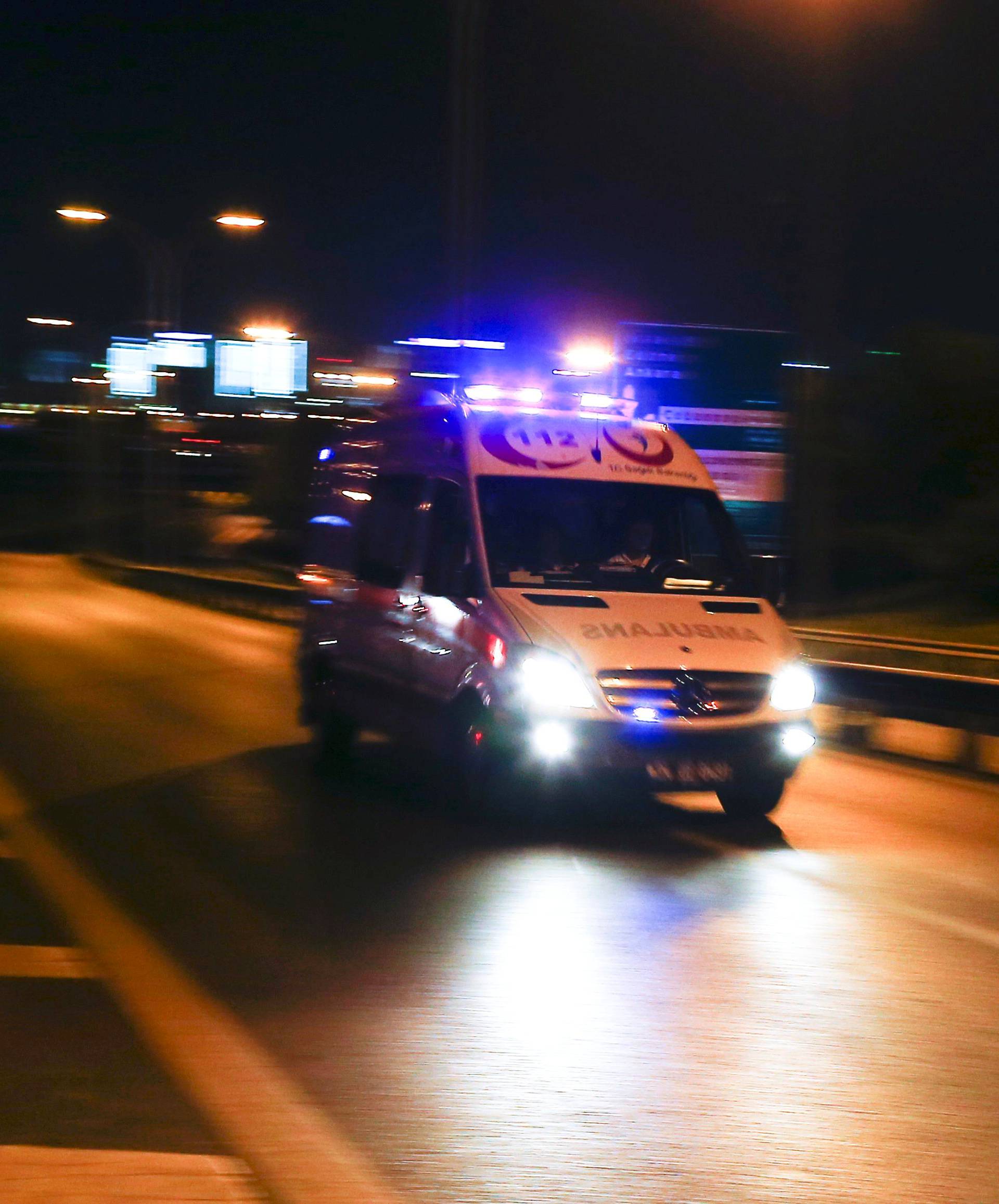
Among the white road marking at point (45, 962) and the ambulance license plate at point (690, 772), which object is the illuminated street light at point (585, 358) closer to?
the ambulance license plate at point (690, 772)

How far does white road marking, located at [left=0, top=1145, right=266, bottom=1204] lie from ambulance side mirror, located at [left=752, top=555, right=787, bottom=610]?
6.90 metres

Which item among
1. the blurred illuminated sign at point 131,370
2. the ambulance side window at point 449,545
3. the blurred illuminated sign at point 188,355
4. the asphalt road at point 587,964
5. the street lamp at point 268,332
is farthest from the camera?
the blurred illuminated sign at point 131,370

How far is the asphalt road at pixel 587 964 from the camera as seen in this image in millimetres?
4703

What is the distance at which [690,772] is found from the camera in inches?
379

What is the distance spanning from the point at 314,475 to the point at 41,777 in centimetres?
358

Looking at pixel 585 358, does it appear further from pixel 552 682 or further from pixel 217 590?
pixel 217 590

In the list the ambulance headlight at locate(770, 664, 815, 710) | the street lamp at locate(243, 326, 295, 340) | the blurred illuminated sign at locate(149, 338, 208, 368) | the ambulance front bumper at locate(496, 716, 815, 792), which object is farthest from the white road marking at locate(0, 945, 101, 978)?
the blurred illuminated sign at locate(149, 338, 208, 368)

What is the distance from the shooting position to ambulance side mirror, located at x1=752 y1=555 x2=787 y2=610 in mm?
10836

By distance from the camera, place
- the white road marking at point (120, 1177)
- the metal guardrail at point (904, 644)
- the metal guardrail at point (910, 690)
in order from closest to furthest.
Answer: the white road marking at point (120, 1177), the metal guardrail at point (910, 690), the metal guardrail at point (904, 644)

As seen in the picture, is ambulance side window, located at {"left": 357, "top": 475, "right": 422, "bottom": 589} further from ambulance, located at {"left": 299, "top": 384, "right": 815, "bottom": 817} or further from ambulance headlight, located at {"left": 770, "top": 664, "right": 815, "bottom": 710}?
ambulance headlight, located at {"left": 770, "top": 664, "right": 815, "bottom": 710}

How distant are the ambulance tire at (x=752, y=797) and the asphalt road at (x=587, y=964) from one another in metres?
0.12

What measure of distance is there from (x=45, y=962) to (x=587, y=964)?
1.99m

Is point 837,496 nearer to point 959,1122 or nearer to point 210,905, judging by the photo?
point 210,905

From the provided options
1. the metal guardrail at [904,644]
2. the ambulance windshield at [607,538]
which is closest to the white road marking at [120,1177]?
the ambulance windshield at [607,538]
